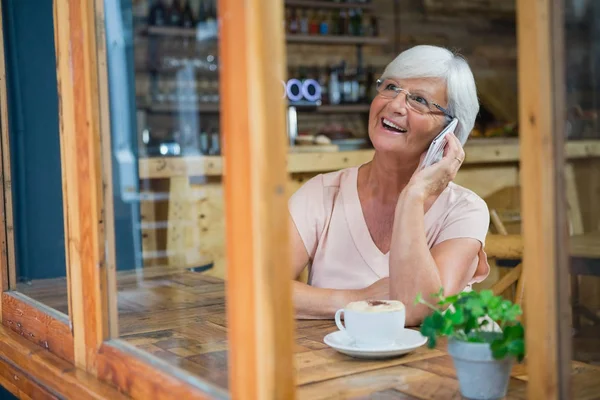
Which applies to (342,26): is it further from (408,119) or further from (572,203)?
(572,203)

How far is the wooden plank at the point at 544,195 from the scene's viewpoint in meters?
0.96

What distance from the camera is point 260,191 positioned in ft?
3.08

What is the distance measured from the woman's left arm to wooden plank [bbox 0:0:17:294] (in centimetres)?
109

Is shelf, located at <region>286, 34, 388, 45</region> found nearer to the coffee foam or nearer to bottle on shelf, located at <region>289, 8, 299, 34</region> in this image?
bottle on shelf, located at <region>289, 8, 299, 34</region>

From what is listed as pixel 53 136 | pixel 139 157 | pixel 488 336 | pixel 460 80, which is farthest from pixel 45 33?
pixel 488 336

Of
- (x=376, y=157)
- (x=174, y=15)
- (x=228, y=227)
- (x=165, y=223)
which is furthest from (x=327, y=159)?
(x=228, y=227)

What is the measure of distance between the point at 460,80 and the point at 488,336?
3.47 ft

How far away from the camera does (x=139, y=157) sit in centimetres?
205

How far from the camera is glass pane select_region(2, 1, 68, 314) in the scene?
2154 mm

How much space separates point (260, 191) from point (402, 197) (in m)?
0.97

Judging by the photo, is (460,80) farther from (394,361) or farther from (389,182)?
(394,361)

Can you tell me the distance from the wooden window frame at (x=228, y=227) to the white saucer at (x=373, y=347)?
1.09ft

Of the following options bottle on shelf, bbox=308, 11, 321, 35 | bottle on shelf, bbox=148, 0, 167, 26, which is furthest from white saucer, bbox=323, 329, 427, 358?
bottle on shelf, bbox=308, 11, 321, 35

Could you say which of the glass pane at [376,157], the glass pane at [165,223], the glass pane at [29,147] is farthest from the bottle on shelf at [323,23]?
the glass pane at [29,147]
